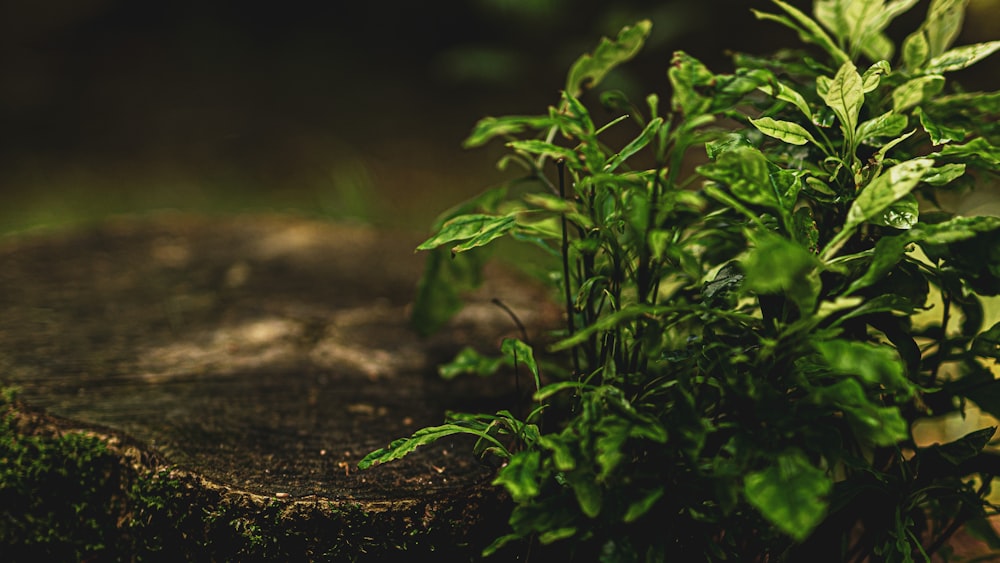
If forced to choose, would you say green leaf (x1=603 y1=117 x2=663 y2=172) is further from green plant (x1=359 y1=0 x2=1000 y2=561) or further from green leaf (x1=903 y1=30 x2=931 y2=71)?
green leaf (x1=903 y1=30 x2=931 y2=71)

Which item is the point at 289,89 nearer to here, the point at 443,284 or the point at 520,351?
the point at 443,284

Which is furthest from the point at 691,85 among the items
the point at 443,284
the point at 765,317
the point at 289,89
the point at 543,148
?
the point at 289,89

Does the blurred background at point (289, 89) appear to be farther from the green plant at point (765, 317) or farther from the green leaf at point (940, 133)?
the green leaf at point (940, 133)

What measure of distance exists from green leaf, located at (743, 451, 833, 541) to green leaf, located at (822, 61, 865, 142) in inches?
17.9

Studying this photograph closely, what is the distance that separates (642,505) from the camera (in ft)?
2.70

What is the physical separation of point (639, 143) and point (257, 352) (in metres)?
1.01

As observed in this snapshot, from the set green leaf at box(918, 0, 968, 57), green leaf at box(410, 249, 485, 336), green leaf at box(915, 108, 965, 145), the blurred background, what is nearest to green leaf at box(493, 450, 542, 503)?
green leaf at box(410, 249, 485, 336)

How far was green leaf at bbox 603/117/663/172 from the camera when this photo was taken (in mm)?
895

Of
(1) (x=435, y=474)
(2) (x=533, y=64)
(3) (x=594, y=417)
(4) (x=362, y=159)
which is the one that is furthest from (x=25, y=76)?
(3) (x=594, y=417)

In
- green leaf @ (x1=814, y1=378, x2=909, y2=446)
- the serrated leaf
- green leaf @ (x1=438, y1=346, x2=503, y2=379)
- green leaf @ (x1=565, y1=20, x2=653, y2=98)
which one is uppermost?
green leaf @ (x1=565, y1=20, x2=653, y2=98)

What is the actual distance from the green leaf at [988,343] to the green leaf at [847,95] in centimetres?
37

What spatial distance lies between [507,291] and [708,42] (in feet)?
10.2

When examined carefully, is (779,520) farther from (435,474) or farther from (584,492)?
(435,474)

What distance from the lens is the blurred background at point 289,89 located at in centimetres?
395
